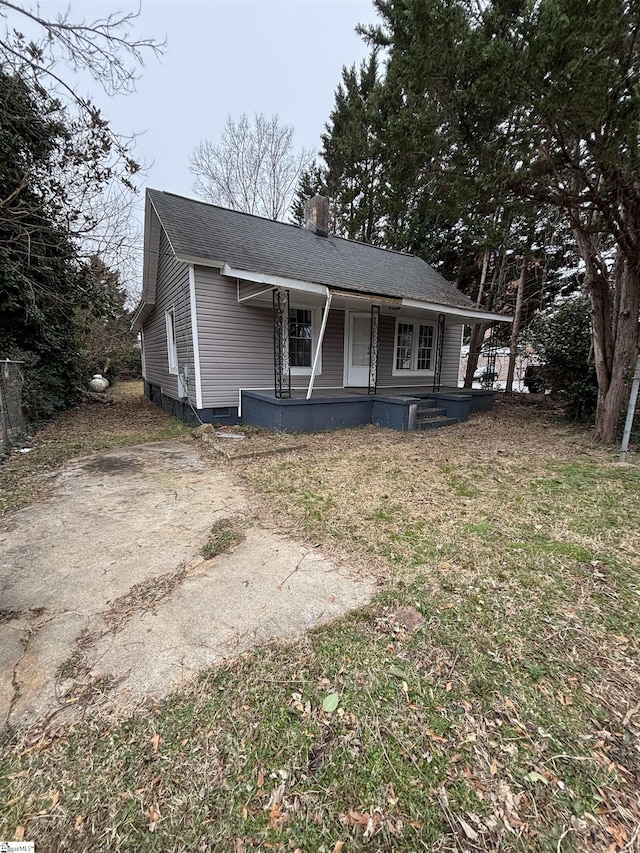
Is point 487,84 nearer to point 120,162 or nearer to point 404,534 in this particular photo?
point 404,534

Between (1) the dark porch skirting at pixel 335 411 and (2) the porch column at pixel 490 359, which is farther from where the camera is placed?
(2) the porch column at pixel 490 359

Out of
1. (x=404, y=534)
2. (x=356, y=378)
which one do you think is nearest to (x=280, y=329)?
(x=356, y=378)

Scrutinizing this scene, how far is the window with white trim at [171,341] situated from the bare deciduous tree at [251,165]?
12993 millimetres

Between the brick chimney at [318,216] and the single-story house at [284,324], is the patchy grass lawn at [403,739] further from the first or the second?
the brick chimney at [318,216]

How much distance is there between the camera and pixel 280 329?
7.12 m

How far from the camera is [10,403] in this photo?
20.4 ft

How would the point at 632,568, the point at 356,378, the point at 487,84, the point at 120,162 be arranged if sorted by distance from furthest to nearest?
the point at 356,378 < the point at 120,162 < the point at 487,84 < the point at 632,568

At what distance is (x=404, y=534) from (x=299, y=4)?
1188cm

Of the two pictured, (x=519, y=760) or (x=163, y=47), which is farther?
(x=163, y=47)

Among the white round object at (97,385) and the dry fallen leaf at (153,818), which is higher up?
the white round object at (97,385)

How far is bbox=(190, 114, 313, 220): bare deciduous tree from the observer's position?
1830 centimetres

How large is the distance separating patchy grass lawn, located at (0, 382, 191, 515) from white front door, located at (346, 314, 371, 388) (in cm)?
432

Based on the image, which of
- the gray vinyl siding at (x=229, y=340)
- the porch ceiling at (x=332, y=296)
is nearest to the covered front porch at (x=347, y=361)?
the porch ceiling at (x=332, y=296)

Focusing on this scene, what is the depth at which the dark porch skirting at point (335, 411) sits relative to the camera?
7004 millimetres
